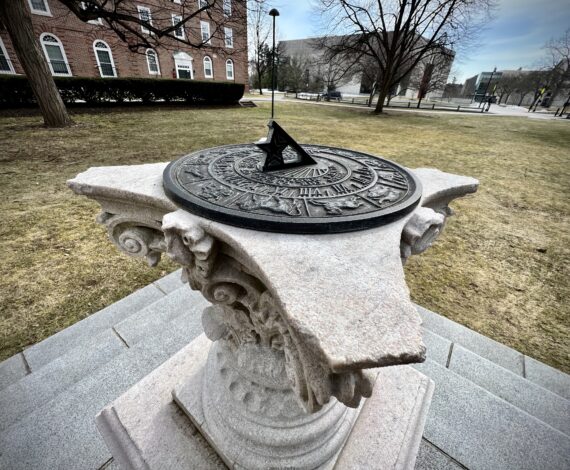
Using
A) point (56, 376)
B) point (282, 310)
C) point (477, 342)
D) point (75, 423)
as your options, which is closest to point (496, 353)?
point (477, 342)

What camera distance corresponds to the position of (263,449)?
5.54 feet

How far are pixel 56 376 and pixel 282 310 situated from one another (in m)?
2.21

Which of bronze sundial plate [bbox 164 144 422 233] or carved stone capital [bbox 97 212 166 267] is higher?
bronze sundial plate [bbox 164 144 422 233]

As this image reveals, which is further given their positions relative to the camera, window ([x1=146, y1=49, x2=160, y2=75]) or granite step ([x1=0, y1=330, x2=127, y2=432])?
window ([x1=146, y1=49, x2=160, y2=75])

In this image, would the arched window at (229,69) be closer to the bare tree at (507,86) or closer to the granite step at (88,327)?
the granite step at (88,327)

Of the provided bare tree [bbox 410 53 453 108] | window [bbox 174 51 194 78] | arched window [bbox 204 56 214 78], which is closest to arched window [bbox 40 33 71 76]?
window [bbox 174 51 194 78]

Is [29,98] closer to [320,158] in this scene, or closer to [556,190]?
[320,158]

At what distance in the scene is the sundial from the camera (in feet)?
4.65

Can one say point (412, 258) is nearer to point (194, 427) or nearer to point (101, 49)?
point (194, 427)

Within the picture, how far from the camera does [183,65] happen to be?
80.2 feet

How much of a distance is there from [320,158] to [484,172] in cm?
803

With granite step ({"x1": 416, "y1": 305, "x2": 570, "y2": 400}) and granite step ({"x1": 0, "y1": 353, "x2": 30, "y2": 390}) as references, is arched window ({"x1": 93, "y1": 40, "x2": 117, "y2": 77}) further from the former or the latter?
granite step ({"x1": 416, "y1": 305, "x2": 570, "y2": 400})

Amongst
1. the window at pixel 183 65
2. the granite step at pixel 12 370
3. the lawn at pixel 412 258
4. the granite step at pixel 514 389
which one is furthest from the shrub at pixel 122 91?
the granite step at pixel 514 389

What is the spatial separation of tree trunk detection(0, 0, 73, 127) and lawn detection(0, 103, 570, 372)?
1.06 m
